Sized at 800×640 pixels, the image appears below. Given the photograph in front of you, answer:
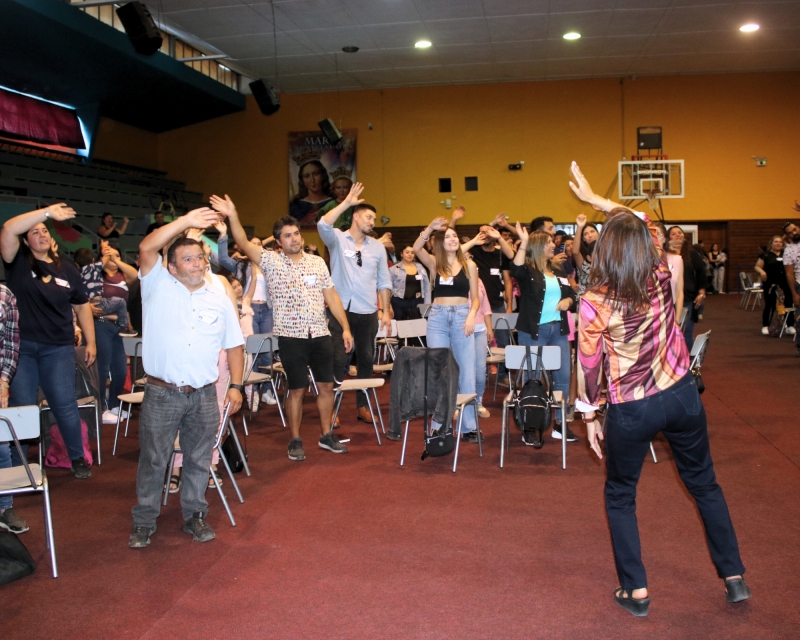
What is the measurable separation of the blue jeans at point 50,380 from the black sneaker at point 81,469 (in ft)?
0.65

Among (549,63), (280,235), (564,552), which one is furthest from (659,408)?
(549,63)

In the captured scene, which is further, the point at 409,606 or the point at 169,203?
the point at 169,203

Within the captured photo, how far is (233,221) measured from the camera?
412 cm

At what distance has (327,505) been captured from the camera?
13.4ft

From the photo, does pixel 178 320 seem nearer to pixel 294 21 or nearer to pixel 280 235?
pixel 280 235

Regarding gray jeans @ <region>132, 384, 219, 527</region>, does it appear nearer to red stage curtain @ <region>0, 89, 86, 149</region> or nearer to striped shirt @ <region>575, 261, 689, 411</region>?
striped shirt @ <region>575, 261, 689, 411</region>

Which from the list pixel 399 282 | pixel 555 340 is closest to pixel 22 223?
pixel 555 340

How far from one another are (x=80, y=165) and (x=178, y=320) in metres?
14.4

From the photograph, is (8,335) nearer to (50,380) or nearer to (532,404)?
(50,380)

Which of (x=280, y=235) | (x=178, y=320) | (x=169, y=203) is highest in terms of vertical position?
(x=169, y=203)

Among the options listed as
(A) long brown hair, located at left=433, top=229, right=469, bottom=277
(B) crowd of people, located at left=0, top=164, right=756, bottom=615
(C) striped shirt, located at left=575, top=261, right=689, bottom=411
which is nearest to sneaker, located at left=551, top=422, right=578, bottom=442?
(B) crowd of people, located at left=0, top=164, right=756, bottom=615

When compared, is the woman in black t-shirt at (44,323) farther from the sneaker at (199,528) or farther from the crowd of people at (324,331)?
the sneaker at (199,528)

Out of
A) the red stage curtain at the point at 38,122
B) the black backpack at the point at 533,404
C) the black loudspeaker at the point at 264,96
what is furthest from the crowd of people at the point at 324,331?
the red stage curtain at the point at 38,122

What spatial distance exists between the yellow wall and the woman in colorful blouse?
53.4 feet
